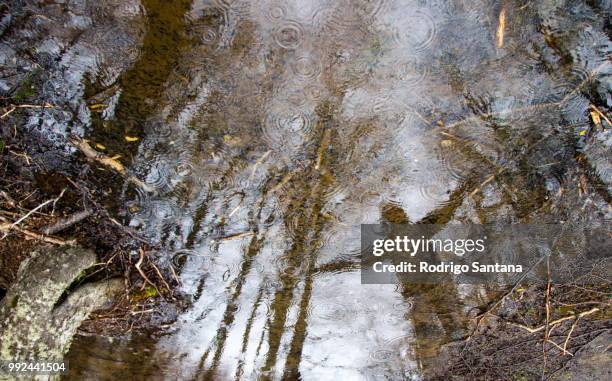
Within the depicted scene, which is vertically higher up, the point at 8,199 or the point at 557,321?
the point at 557,321

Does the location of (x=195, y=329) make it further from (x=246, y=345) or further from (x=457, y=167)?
(x=457, y=167)

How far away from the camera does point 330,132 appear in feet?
5.91

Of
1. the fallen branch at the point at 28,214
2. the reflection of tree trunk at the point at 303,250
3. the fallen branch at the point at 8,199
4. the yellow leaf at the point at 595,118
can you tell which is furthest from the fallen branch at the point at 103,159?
the yellow leaf at the point at 595,118

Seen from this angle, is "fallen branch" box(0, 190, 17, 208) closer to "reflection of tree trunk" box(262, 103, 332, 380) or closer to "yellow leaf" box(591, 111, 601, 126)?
"reflection of tree trunk" box(262, 103, 332, 380)

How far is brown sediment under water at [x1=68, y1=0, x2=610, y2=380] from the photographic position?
5.35 feet

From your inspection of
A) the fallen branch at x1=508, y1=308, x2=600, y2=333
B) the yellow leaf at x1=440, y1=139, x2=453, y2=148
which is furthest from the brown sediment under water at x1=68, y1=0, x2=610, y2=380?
the fallen branch at x1=508, y1=308, x2=600, y2=333

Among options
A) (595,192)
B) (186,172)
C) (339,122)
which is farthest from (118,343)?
(595,192)

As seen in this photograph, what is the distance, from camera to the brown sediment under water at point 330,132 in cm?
163

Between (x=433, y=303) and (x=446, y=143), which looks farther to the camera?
(x=433, y=303)

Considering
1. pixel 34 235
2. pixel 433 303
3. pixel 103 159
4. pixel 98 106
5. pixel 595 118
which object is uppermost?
pixel 595 118

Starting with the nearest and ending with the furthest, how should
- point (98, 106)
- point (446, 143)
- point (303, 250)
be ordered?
A: 1. point (98, 106)
2. point (446, 143)
3. point (303, 250)

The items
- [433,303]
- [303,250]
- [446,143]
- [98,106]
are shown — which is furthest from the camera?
[433,303]

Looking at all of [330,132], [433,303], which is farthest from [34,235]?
[433,303]

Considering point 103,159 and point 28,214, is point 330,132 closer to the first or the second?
point 103,159
